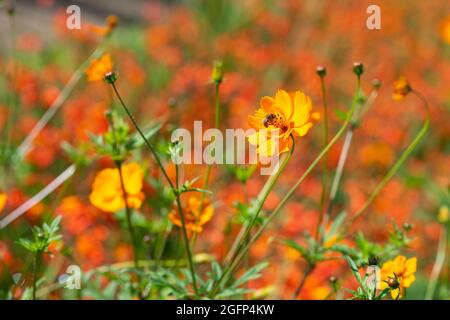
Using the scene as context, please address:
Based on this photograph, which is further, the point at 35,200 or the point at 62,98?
the point at 62,98

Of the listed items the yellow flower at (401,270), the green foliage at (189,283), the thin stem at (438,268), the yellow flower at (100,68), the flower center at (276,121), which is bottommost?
the thin stem at (438,268)

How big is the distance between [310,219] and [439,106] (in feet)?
A: 4.86

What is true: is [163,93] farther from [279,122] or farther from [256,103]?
[279,122]

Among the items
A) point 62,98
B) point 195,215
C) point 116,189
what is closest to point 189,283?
point 195,215

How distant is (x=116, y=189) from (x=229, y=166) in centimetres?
23

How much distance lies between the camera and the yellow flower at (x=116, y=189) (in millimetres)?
1077

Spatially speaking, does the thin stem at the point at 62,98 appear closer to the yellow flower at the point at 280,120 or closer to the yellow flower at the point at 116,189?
the yellow flower at the point at 116,189

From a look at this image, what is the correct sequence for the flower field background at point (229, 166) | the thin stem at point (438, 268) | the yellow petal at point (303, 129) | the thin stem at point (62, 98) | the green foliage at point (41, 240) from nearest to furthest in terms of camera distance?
the yellow petal at point (303, 129) → the green foliage at point (41, 240) → the flower field background at point (229, 166) → the thin stem at point (438, 268) → the thin stem at point (62, 98)

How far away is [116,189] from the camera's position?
3.67 feet

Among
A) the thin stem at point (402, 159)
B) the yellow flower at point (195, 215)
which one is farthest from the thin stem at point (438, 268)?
the yellow flower at point (195, 215)

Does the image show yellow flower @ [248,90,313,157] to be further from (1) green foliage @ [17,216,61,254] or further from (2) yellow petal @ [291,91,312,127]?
(1) green foliage @ [17,216,61,254]

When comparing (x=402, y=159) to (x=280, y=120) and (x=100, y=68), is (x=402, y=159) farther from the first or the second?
(x=100, y=68)

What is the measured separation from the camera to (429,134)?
281 centimetres
